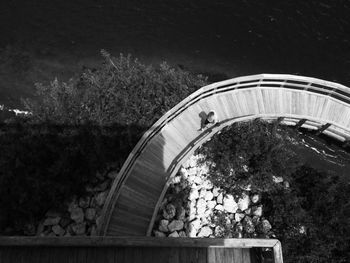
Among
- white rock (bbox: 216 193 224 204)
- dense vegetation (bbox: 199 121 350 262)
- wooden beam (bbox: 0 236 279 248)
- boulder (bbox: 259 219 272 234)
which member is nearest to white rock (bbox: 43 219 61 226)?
wooden beam (bbox: 0 236 279 248)

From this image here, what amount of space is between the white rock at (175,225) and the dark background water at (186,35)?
43.4 ft

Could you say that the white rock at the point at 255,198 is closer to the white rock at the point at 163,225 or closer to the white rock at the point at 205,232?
the white rock at the point at 205,232

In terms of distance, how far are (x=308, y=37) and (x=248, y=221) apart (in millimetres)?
17817

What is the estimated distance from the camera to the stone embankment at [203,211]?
19797mm

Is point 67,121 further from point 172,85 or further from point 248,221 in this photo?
point 248,221

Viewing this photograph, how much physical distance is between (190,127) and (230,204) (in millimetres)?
5254

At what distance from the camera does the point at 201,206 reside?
20.5 metres

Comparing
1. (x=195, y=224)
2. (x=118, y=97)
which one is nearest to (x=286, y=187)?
(x=195, y=224)

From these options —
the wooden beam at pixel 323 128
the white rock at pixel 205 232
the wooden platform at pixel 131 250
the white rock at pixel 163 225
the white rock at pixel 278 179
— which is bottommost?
the wooden platform at pixel 131 250

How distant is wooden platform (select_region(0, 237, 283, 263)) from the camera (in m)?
12.7

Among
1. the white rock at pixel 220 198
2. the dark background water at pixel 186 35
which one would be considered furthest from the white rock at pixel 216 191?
the dark background water at pixel 186 35

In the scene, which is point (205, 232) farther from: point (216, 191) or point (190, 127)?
point (190, 127)

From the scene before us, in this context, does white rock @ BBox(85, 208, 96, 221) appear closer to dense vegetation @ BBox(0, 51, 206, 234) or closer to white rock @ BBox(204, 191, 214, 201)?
dense vegetation @ BBox(0, 51, 206, 234)

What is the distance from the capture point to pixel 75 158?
20.2 metres
